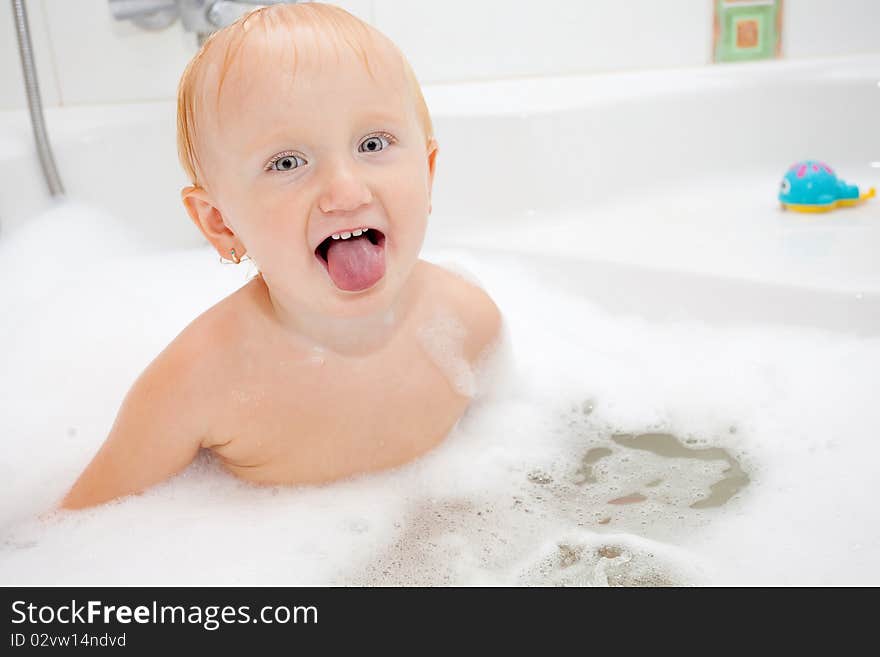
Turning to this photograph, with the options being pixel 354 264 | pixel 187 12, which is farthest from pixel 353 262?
pixel 187 12

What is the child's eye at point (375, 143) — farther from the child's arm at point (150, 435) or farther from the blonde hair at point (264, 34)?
the child's arm at point (150, 435)

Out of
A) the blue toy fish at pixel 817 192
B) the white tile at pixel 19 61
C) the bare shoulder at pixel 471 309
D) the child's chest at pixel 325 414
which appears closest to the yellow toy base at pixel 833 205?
the blue toy fish at pixel 817 192

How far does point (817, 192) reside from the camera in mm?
1507

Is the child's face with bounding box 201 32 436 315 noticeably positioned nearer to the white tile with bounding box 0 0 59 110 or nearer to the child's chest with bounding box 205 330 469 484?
the child's chest with bounding box 205 330 469 484

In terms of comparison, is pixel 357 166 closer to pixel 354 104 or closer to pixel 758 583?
pixel 354 104

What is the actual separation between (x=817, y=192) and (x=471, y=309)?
0.81 meters

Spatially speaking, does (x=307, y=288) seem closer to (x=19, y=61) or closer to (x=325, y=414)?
(x=325, y=414)

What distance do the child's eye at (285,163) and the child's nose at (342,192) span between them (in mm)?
32

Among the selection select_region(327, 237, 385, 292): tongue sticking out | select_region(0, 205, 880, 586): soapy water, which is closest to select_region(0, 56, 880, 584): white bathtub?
select_region(0, 205, 880, 586): soapy water

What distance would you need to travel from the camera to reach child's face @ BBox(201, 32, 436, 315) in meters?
0.74

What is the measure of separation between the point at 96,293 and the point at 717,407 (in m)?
0.90

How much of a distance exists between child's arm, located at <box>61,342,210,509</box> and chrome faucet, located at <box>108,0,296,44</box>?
0.99 m

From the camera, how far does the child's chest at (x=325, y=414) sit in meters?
0.86

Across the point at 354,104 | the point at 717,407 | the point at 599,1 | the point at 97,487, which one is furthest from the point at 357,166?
the point at 599,1
